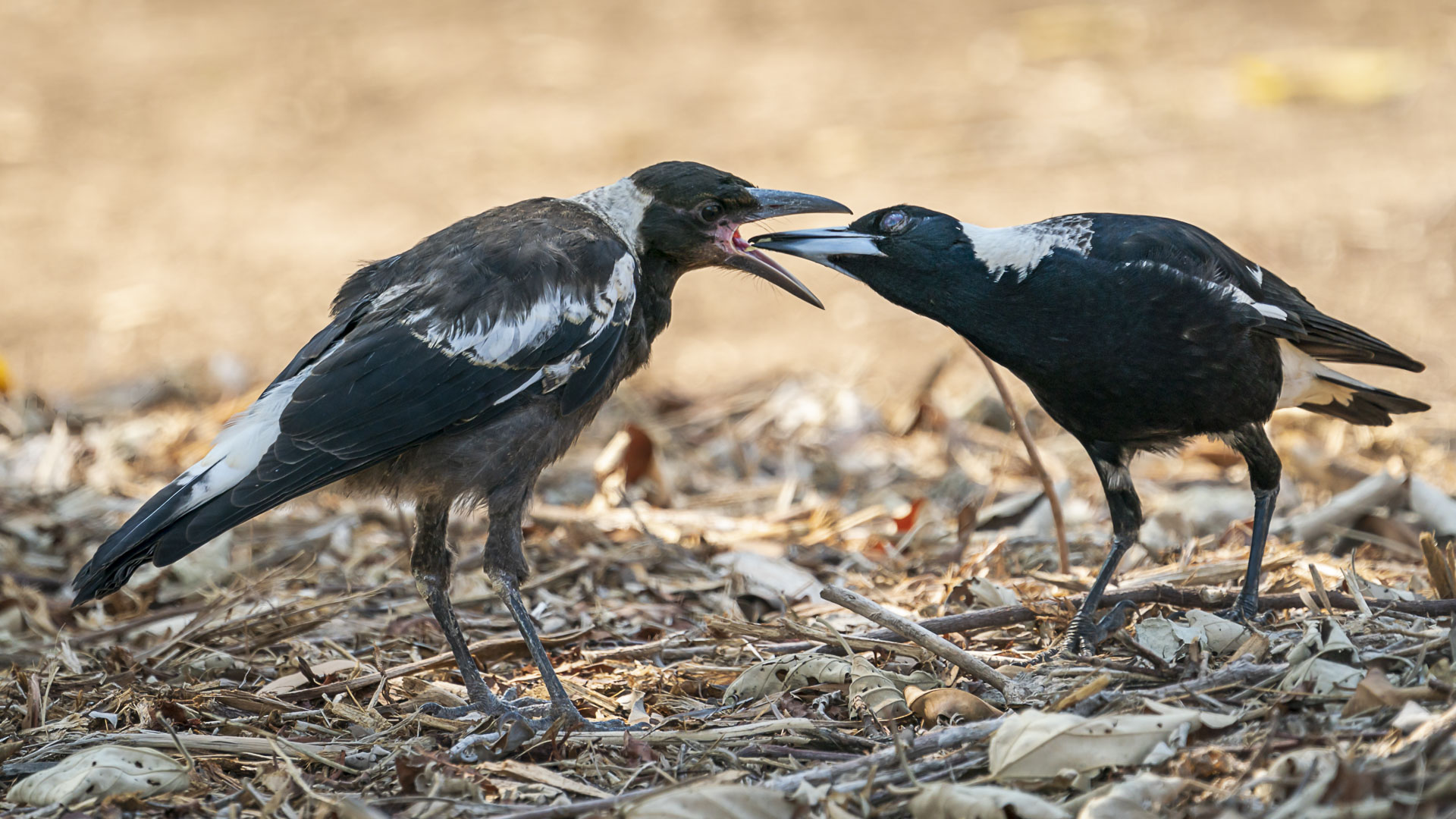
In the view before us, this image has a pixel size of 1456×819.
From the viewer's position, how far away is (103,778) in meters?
2.73

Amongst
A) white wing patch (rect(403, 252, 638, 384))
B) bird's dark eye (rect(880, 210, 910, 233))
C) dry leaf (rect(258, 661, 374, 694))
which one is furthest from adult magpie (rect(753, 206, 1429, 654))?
dry leaf (rect(258, 661, 374, 694))

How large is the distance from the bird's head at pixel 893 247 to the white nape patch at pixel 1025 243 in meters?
0.05

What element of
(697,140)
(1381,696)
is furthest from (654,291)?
(697,140)

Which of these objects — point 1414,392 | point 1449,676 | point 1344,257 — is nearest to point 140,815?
point 1449,676

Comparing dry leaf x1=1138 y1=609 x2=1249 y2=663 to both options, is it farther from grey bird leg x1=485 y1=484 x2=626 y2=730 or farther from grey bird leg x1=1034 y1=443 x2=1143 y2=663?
grey bird leg x1=485 y1=484 x2=626 y2=730

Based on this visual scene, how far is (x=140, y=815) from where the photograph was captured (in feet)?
8.80

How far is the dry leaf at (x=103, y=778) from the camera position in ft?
8.91

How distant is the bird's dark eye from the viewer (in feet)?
11.3

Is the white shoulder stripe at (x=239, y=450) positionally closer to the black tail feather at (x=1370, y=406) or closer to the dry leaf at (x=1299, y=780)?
the dry leaf at (x=1299, y=780)

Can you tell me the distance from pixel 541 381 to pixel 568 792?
1.08 metres

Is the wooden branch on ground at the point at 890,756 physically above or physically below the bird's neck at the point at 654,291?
below

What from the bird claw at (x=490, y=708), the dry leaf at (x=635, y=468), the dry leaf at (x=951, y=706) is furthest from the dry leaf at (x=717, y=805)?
the dry leaf at (x=635, y=468)

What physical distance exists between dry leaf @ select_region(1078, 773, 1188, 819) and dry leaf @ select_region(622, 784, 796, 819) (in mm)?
534

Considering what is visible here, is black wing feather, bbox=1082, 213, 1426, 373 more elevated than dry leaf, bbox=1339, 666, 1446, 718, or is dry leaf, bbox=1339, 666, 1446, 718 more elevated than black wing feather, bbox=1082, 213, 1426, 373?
black wing feather, bbox=1082, 213, 1426, 373
